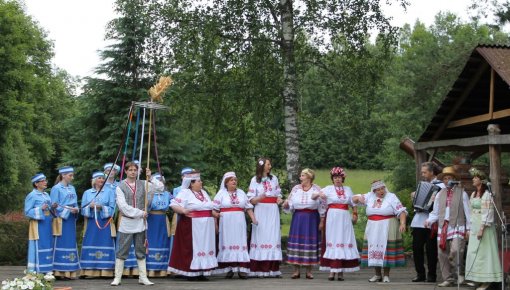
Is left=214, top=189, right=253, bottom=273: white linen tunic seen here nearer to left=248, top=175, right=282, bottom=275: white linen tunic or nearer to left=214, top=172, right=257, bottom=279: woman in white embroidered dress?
left=214, top=172, right=257, bottom=279: woman in white embroidered dress

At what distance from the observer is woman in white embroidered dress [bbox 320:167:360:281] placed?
11430mm

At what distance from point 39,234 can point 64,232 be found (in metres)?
0.43

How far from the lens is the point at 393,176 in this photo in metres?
36.0

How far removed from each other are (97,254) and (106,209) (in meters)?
0.71

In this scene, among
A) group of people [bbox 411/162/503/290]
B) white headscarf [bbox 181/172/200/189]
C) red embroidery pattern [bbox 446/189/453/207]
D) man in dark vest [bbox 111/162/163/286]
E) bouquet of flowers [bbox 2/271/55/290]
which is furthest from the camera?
white headscarf [bbox 181/172/200/189]

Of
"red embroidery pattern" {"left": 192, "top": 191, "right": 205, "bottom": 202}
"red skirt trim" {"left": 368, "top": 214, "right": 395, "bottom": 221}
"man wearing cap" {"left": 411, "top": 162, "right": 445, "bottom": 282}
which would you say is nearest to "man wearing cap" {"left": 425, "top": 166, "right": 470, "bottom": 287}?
"man wearing cap" {"left": 411, "top": 162, "right": 445, "bottom": 282}

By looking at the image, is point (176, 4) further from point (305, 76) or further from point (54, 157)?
point (54, 157)

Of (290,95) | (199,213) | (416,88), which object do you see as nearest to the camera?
(199,213)

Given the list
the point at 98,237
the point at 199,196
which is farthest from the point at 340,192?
the point at 98,237

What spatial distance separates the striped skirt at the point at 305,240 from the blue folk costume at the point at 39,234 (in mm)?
3676

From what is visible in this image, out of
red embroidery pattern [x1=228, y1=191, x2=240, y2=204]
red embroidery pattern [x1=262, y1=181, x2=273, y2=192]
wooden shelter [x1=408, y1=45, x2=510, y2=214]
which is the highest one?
wooden shelter [x1=408, y1=45, x2=510, y2=214]

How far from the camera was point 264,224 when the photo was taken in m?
11.8

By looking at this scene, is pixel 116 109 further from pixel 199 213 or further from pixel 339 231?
pixel 339 231

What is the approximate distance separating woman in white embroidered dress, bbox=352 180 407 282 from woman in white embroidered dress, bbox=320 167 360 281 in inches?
8.5
